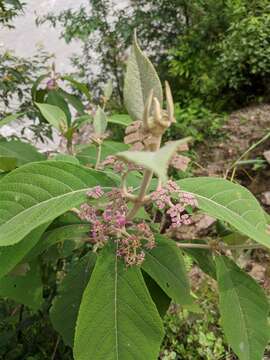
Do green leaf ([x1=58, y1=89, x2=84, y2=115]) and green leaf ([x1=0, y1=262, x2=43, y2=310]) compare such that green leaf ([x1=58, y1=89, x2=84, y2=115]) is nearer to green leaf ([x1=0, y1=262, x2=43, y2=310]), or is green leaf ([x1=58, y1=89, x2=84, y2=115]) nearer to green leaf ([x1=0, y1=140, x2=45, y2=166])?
green leaf ([x1=0, y1=140, x2=45, y2=166])

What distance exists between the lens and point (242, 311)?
779 mm

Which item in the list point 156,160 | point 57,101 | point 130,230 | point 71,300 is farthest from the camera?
point 57,101

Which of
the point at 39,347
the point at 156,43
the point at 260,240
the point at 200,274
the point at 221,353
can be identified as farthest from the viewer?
the point at 156,43

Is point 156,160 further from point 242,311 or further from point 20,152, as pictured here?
point 20,152

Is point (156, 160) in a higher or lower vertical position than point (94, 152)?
higher

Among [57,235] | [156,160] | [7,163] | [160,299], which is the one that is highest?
[156,160]

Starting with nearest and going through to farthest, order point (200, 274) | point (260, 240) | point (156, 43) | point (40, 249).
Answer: point (260, 240), point (40, 249), point (200, 274), point (156, 43)

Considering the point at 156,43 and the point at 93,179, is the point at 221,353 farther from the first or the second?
the point at 156,43

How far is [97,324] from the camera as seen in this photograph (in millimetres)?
668

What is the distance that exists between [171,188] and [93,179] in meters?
0.12

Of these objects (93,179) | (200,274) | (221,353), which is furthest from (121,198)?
(200,274)

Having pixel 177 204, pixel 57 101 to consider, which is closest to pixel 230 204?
pixel 177 204

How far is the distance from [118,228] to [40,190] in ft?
0.43

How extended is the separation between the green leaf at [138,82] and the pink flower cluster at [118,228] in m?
0.13
